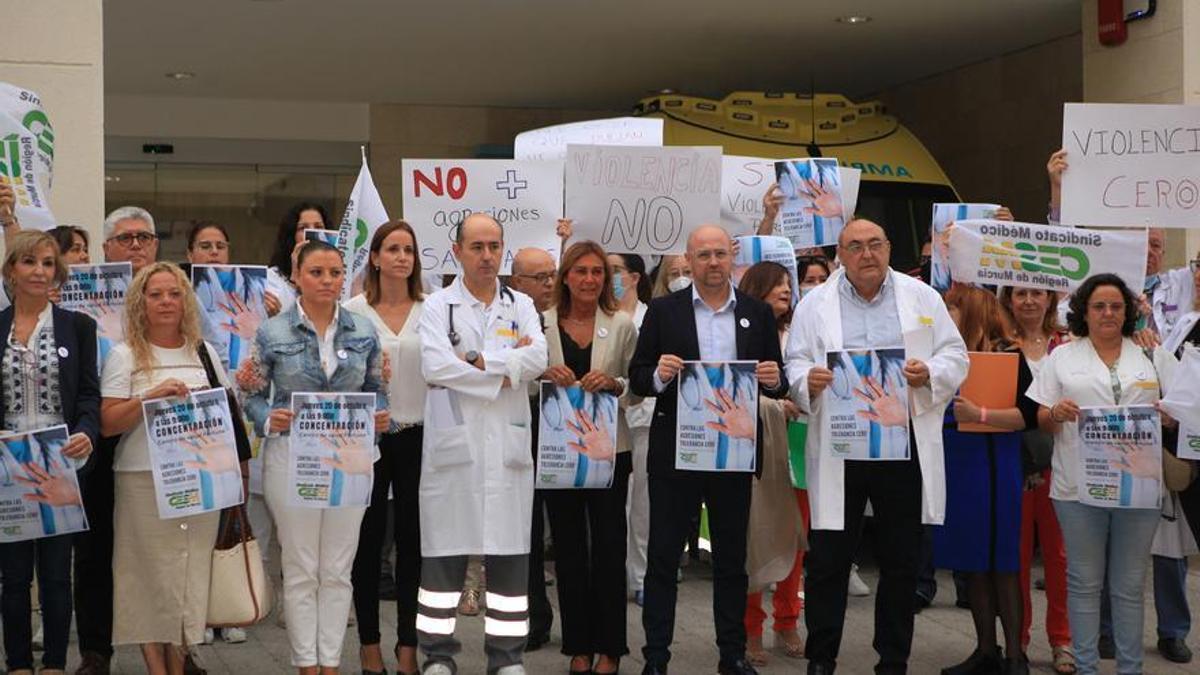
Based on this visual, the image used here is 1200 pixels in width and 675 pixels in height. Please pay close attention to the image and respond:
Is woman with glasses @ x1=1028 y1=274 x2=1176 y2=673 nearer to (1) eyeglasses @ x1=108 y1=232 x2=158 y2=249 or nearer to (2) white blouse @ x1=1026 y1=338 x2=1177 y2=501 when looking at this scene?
(2) white blouse @ x1=1026 y1=338 x2=1177 y2=501

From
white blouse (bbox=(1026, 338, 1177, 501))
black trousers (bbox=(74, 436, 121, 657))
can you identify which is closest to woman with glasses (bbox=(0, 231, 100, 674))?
black trousers (bbox=(74, 436, 121, 657))

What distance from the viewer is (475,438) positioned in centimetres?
757

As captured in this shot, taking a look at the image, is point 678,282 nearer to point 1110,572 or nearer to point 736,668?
point 736,668

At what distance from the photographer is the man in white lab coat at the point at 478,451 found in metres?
7.54

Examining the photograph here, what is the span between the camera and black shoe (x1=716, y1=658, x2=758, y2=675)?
778cm

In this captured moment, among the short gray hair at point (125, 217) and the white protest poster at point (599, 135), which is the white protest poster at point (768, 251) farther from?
the short gray hair at point (125, 217)

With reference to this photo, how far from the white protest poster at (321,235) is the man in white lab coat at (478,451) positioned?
131 centimetres

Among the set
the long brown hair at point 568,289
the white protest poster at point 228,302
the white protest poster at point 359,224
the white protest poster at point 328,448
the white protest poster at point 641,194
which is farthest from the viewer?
the white protest poster at point 641,194

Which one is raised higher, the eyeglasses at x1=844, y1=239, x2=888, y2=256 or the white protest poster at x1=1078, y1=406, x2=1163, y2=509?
the eyeglasses at x1=844, y1=239, x2=888, y2=256

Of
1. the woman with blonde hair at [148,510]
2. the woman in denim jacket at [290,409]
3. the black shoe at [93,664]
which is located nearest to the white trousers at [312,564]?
the woman in denim jacket at [290,409]

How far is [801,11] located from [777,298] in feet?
20.1

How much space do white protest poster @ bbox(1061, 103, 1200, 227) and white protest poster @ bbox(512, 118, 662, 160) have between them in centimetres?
251

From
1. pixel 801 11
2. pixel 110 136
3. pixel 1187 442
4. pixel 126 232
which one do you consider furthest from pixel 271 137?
pixel 1187 442

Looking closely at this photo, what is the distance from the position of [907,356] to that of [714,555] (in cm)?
128
